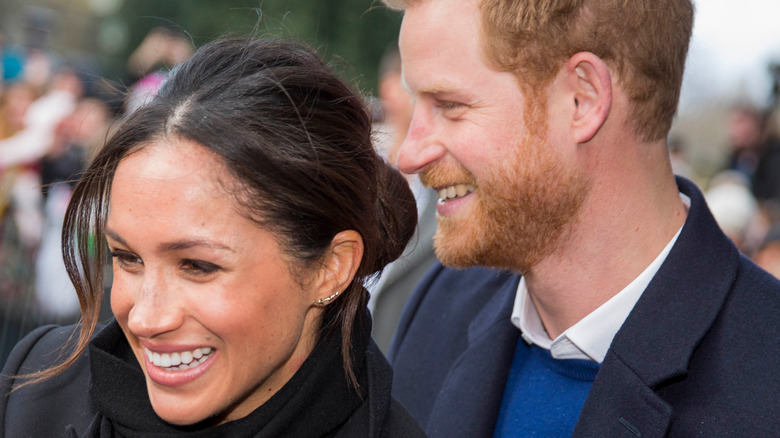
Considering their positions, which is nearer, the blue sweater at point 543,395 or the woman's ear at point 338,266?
the woman's ear at point 338,266

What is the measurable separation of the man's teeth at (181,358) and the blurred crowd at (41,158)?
7.74 ft

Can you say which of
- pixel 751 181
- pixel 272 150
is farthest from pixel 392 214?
pixel 751 181

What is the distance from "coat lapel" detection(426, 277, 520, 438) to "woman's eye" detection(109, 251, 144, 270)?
132cm

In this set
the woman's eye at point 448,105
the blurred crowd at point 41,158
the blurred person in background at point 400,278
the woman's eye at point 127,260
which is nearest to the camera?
the woman's eye at point 127,260

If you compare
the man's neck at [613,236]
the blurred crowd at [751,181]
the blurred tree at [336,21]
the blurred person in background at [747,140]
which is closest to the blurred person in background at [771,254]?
the blurred crowd at [751,181]

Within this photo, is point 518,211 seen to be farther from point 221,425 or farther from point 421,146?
point 221,425

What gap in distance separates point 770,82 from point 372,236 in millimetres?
8318

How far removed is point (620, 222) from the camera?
8.76 ft

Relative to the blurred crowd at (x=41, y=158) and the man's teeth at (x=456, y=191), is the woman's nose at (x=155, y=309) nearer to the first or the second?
the man's teeth at (x=456, y=191)

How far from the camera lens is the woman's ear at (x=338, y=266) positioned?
236cm

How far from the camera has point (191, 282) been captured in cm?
209

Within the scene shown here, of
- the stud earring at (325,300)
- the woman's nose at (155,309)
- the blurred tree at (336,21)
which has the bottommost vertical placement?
the blurred tree at (336,21)

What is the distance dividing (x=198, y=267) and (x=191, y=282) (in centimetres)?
4

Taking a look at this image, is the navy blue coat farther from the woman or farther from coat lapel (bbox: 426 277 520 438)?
the woman
